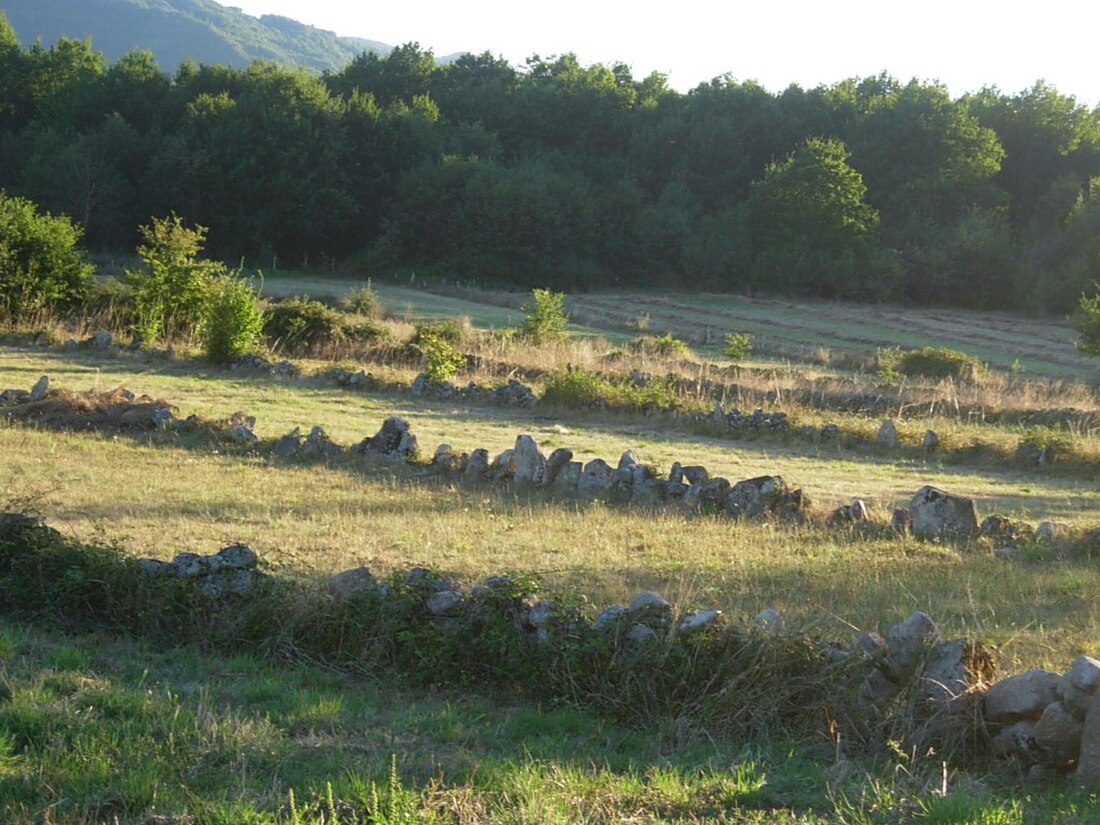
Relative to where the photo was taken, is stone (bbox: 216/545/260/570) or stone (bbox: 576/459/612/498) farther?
stone (bbox: 576/459/612/498)

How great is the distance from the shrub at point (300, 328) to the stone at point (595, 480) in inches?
641

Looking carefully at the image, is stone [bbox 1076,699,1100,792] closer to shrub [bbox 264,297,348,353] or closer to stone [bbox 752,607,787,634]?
stone [bbox 752,607,787,634]

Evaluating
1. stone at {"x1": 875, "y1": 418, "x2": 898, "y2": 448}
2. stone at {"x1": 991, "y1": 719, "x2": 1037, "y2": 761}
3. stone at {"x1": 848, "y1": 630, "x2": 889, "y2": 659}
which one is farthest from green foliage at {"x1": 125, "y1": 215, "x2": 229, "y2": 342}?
stone at {"x1": 991, "y1": 719, "x2": 1037, "y2": 761}

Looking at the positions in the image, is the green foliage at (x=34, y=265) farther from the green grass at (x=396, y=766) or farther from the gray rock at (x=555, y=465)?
the green grass at (x=396, y=766)

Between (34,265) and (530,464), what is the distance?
20.8 m

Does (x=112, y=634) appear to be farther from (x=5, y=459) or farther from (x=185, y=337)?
(x=185, y=337)

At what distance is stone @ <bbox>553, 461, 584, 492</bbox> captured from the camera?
13195 mm

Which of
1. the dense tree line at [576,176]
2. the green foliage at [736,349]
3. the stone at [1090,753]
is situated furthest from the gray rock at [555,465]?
the dense tree line at [576,176]

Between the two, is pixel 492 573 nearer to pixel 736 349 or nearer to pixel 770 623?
pixel 770 623

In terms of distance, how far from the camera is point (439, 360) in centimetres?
2403

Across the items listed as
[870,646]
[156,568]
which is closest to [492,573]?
[156,568]

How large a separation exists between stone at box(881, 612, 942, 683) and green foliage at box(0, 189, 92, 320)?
2755 cm

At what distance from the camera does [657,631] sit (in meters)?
6.13

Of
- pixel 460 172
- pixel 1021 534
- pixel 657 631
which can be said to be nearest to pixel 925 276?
pixel 460 172
